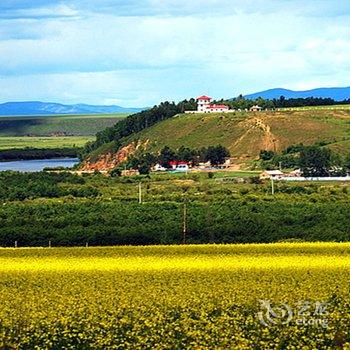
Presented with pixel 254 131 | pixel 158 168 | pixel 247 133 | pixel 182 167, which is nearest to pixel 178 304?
pixel 182 167

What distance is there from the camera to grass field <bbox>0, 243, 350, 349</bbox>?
96.2 feet

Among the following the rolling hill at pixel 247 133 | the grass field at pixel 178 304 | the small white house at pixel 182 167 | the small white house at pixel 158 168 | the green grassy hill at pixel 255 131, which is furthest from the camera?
the green grassy hill at pixel 255 131

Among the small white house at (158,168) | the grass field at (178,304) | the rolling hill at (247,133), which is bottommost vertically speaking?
the grass field at (178,304)

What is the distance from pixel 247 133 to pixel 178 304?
142935 mm

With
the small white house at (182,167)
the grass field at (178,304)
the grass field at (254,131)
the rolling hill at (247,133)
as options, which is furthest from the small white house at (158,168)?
the grass field at (178,304)

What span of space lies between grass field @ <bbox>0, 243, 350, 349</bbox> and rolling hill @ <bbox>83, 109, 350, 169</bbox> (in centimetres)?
11208

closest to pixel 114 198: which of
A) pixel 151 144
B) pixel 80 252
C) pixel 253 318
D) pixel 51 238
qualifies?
pixel 51 238

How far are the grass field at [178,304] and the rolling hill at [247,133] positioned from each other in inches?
4413

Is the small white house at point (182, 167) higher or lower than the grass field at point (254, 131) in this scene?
lower

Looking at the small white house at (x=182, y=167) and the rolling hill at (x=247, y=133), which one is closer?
the small white house at (x=182, y=167)

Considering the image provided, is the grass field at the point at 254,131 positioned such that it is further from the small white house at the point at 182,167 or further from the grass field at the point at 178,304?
the grass field at the point at 178,304

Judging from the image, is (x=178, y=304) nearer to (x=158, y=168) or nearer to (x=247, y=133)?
(x=158, y=168)

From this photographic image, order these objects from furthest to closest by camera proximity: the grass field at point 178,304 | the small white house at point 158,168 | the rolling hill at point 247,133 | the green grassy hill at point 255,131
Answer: the green grassy hill at point 255,131 → the rolling hill at point 247,133 → the small white house at point 158,168 → the grass field at point 178,304

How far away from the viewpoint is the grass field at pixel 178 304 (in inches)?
1155
